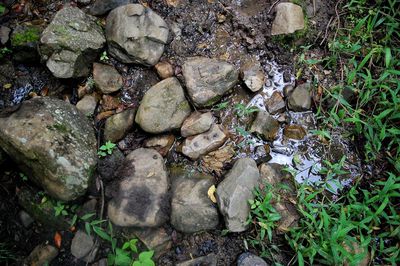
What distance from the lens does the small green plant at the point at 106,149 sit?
3217 millimetres

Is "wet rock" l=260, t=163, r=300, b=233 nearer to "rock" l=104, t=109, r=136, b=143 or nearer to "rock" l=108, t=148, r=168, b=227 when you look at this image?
"rock" l=108, t=148, r=168, b=227

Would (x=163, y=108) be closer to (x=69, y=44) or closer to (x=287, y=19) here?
(x=69, y=44)

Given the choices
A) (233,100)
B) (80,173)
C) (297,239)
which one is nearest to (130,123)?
(80,173)

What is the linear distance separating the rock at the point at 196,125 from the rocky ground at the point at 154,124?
20mm

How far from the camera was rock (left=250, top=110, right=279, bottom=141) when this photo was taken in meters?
3.33

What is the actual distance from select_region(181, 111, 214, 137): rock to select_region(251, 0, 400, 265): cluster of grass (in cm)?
83

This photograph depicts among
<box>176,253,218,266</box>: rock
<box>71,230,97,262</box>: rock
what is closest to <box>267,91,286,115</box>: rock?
<box>176,253,218,266</box>: rock

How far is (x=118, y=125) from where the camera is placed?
10.9 ft

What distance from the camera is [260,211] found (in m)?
2.99

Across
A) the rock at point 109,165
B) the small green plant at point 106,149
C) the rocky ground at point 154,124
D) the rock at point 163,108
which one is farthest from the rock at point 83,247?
the rock at point 163,108

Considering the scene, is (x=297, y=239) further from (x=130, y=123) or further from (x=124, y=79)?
(x=124, y=79)

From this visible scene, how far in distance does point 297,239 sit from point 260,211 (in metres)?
0.39

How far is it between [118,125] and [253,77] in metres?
1.48

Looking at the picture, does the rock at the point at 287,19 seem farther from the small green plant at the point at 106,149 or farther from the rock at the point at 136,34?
the small green plant at the point at 106,149
